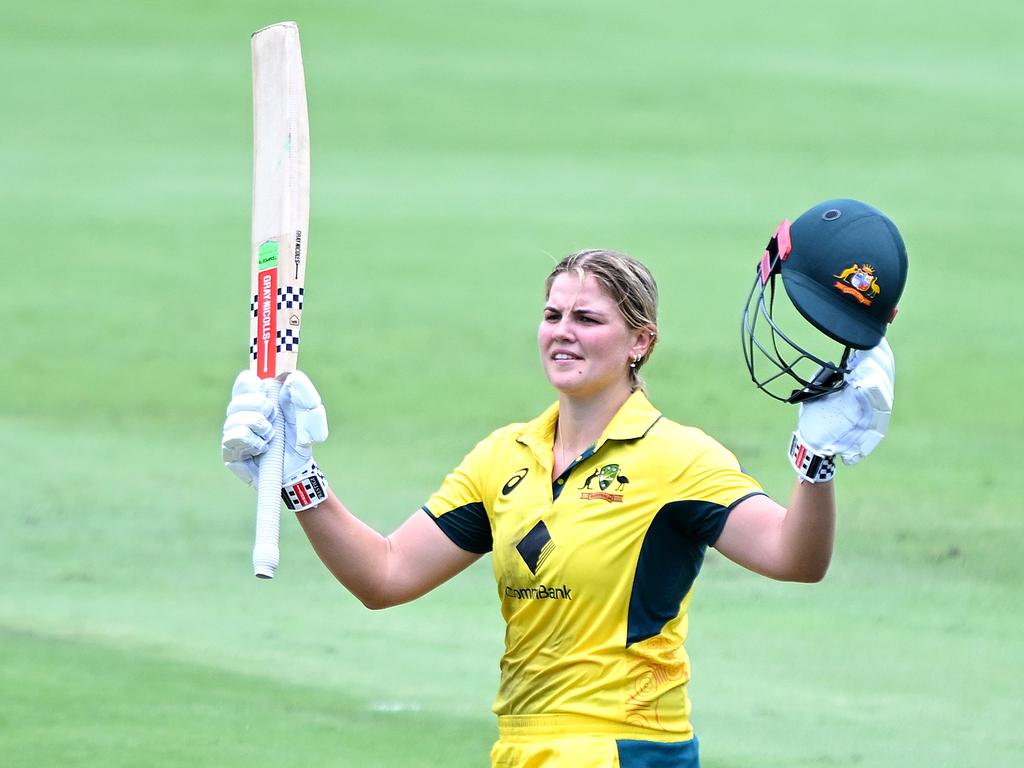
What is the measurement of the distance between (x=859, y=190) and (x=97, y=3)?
7695 mm

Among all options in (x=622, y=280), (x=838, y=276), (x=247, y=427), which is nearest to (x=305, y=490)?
(x=247, y=427)

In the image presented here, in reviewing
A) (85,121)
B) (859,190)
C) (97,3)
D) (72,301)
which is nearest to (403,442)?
(72,301)

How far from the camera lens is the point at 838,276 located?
144 inches

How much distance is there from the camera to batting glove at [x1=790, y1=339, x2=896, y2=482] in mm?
3508

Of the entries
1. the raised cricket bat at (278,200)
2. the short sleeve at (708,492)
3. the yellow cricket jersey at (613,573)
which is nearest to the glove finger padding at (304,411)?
the raised cricket bat at (278,200)

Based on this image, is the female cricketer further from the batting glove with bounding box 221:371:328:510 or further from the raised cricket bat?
the raised cricket bat

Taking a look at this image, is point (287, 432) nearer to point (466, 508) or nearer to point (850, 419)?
point (466, 508)

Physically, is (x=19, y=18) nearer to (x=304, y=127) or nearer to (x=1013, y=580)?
(x=1013, y=580)

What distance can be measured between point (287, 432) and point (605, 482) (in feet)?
2.44

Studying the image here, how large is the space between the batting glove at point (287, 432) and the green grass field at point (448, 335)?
225 centimetres

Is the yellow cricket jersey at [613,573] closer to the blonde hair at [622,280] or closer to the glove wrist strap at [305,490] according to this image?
the blonde hair at [622,280]

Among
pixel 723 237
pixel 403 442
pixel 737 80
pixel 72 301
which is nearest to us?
pixel 403 442

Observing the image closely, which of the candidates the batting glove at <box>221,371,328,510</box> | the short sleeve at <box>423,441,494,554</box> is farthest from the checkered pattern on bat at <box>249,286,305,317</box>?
the short sleeve at <box>423,441,494,554</box>

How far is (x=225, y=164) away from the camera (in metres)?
15.1
